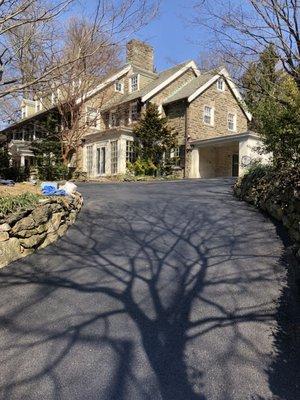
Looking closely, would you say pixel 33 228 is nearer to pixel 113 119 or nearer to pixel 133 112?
pixel 133 112

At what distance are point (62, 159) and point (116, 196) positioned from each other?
12679 mm

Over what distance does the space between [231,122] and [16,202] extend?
857 inches

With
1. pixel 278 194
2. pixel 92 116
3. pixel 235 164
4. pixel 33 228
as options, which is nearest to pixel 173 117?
pixel 235 164

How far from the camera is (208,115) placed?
25.2 meters

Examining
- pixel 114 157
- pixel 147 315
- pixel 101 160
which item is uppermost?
pixel 114 157

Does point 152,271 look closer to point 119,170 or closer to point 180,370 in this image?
point 180,370

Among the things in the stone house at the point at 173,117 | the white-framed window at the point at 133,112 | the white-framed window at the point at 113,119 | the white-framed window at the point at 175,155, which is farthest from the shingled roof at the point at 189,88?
the white-framed window at the point at 113,119

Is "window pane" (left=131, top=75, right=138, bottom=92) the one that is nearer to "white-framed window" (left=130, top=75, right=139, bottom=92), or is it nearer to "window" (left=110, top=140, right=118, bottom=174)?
"white-framed window" (left=130, top=75, right=139, bottom=92)

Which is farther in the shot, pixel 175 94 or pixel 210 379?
pixel 175 94

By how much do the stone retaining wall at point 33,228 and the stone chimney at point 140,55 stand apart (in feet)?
73.4

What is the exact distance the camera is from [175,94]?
25844 millimetres

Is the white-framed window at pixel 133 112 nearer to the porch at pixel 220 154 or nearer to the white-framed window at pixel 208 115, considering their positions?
the white-framed window at pixel 208 115

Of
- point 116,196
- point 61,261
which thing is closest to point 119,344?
point 61,261

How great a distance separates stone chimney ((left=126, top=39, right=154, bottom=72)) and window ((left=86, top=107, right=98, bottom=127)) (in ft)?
17.0
